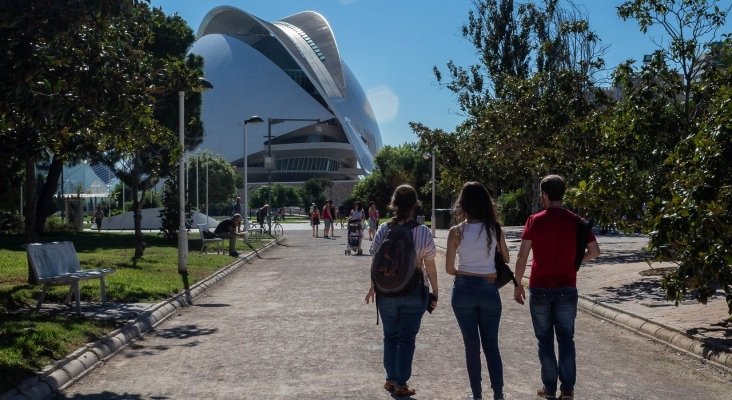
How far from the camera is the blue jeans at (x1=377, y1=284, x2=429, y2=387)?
661 cm

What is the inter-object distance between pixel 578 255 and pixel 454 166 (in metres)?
28.5

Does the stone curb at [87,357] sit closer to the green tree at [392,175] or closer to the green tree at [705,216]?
the green tree at [705,216]

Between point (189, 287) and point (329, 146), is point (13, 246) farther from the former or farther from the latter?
point (329, 146)

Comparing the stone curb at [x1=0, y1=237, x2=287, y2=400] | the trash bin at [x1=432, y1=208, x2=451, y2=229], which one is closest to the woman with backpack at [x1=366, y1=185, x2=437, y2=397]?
the stone curb at [x1=0, y1=237, x2=287, y2=400]

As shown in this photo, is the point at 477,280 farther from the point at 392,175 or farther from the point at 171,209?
the point at 392,175

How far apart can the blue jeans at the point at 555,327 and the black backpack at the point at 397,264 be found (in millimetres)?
930

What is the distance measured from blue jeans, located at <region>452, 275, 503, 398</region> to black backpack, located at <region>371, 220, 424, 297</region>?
1.23 feet

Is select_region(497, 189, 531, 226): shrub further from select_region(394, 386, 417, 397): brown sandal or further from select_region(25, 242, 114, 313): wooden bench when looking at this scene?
select_region(394, 386, 417, 397): brown sandal

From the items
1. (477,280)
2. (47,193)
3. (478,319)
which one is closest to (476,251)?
(477,280)

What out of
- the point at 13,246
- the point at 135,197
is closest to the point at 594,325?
the point at 135,197

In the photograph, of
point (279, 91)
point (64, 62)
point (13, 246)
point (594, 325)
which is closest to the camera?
point (64, 62)

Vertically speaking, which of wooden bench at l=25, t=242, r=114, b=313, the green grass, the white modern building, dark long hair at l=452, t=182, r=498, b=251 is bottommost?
the green grass

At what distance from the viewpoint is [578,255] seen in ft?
21.5

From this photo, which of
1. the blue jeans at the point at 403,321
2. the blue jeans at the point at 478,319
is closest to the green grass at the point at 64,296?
the blue jeans at the point at 403,321
